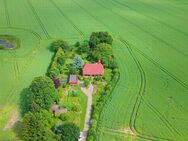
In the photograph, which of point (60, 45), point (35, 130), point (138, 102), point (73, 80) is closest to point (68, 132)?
point (35, 130)

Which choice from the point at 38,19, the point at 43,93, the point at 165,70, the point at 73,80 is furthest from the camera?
the point at 38,19

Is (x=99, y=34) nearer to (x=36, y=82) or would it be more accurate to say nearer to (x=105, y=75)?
(x=105, y=75)

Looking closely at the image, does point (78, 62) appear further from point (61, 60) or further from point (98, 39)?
point (98, 39)

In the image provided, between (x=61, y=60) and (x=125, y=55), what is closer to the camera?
(x=61, y=60)

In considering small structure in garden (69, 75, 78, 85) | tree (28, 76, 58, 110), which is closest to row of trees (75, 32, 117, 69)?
small structure in garden (69, 75, 78, 85)

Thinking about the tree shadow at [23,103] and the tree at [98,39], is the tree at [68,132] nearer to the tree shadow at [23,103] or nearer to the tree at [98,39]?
the tree shadow at [23,103]

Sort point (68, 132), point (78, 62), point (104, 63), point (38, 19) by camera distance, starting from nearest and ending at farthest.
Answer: point (68, 132) < point (78, 62) < point (104, 63) < point (38, 19)

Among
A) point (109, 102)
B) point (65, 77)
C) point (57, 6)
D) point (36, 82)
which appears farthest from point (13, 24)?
point (109, 102)

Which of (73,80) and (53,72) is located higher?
(53,72)
